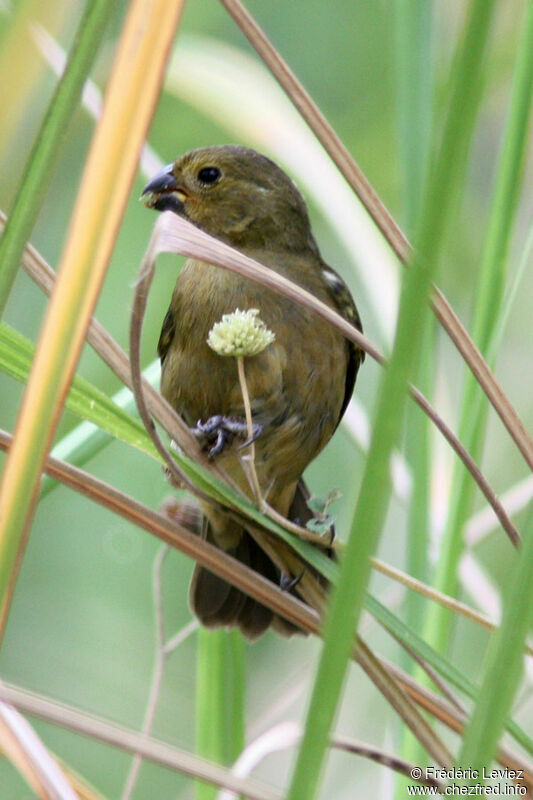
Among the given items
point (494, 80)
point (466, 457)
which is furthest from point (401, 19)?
point (494, 80)

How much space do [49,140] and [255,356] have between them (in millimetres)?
1119

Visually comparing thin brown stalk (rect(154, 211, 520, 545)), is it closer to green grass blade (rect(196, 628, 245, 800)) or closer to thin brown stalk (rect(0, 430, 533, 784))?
thin brown stalk (rect(0, 430, 533, 784))

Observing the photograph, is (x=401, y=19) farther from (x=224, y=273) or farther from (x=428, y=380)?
(x=224, y=273)

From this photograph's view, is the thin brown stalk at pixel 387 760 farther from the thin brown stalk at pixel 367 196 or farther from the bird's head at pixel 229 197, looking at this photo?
the bird's head at pixel 229 197

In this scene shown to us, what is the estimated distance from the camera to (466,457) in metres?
1.42

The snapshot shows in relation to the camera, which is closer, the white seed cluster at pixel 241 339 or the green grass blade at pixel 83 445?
the white seed cluster at pixel 241 339

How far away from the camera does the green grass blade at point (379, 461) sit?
33.3 inches

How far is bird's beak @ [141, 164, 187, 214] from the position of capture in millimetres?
2342

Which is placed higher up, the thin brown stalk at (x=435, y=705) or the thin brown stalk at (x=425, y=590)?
the thin brown stalk at (x=425, y=590)

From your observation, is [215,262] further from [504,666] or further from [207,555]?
[504,666]

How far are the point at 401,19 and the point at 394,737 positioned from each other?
116 cm

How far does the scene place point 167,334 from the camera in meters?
2.32

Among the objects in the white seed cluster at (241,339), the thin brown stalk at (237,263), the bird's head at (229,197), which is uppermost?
the bird's head at (229,197)

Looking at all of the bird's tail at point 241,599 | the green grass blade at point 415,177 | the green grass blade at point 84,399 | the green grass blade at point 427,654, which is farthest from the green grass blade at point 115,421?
the bird's tail at point 241,599
